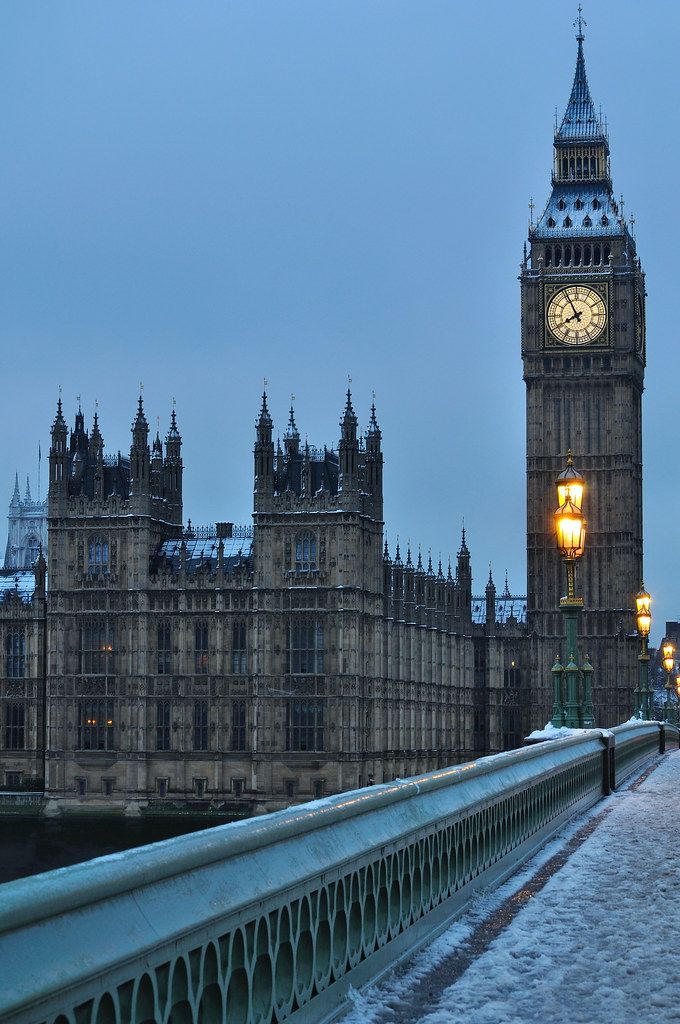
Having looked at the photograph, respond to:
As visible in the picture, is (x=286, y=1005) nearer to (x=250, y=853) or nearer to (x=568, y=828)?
(x=250, y=853)

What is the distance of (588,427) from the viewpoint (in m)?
120

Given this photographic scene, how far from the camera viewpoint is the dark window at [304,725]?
82375 millimetres

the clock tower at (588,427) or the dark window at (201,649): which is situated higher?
the clock tower at (588,427)

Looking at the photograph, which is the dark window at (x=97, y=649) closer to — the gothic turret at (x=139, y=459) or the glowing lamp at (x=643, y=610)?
the gothic turret at (x=139, y=459)

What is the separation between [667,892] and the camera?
48.7ft

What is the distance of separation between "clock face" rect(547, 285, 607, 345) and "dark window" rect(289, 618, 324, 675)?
44.8 meters

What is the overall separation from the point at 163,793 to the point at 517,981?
74216 millimetres

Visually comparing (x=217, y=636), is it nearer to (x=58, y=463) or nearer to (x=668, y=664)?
(x=58, y=463)

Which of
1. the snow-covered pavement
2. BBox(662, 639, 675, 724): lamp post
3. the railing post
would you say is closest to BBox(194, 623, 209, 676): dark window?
BBox(662, 639, 675, 724): lamp post

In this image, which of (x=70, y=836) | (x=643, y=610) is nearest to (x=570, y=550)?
(x=643, y=610)

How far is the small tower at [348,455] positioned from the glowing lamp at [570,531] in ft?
173

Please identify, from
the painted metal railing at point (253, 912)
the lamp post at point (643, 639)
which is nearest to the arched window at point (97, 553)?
the lamp post at point (643, 639)

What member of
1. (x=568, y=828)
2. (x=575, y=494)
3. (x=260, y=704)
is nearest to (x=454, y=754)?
(x=260, y=704)

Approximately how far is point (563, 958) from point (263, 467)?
72.6 m
